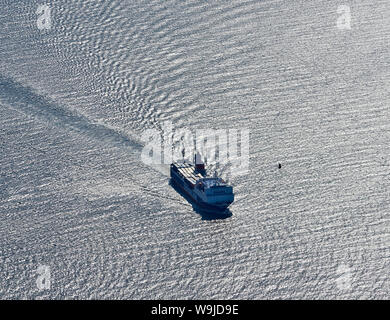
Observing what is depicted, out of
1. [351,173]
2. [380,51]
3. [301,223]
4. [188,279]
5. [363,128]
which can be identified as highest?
[380,51]

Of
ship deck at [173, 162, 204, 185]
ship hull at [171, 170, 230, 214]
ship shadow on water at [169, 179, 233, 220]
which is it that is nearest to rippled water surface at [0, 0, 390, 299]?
ship shadow on water at [169, 179, 233, 220]

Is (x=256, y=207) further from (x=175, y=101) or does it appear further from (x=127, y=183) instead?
(x=175, y=101)

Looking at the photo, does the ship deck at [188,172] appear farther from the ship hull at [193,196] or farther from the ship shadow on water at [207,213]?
the ship shadow on water at [207,213]

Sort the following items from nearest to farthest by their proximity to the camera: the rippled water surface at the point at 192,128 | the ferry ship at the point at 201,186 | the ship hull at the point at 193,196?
the rippled water surface at the point at 192,128, the ferry ship at the point at 201,186, the ship hull at the point at 193,196

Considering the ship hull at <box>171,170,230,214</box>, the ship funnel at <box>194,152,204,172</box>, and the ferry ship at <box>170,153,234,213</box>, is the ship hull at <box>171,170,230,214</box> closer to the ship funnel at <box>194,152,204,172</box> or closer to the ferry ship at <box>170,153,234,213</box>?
the ferry ship at <box>170,153,234,213</box>

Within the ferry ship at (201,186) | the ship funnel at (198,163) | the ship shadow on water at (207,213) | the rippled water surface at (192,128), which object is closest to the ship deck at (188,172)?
the ferry ship at (201,186)

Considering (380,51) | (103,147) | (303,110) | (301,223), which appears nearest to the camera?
(301,223)

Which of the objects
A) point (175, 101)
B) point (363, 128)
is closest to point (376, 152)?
point (363, 128)
